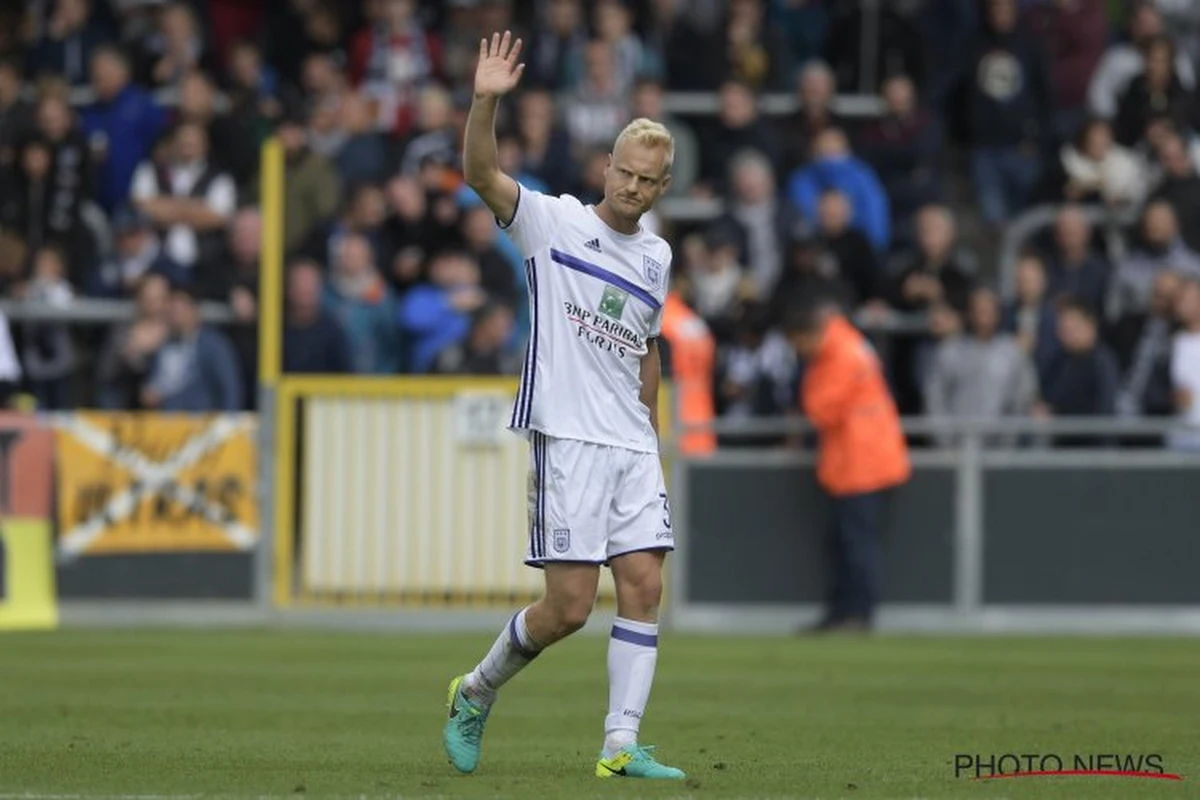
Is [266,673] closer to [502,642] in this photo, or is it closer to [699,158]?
[502,642]

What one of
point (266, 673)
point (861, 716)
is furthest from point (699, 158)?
point (861, 716)

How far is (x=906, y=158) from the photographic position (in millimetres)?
21750

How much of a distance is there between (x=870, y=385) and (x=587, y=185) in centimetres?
323

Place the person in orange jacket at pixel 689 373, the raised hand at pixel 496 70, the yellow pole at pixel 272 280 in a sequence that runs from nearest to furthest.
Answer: the raised hand at pixel 496 70 → the yellow pole at pixel 272 280 → the person in orange jacket at pixel 689 373

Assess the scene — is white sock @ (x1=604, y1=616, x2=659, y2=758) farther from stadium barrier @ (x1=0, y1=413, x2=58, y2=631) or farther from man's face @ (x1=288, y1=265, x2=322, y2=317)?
man's face @ (x1=288, y1=265, x2=322, y2=317)

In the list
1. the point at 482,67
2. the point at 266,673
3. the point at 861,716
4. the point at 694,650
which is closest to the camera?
the point at 482,67

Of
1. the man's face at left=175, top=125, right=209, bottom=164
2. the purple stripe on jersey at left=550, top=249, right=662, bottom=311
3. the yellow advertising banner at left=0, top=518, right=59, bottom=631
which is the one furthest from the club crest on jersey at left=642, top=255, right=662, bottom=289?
the man's face at left=175, top=125, right=209, bottom=164

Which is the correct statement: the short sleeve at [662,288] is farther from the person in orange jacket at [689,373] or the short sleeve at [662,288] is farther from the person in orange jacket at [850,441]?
the person in orange jacket at [689,373]

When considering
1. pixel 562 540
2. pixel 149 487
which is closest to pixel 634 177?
pixel 562 540

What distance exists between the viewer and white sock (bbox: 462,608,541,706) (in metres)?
9.52

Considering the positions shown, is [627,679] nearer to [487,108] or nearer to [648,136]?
[648,136]

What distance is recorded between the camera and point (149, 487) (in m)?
18.4

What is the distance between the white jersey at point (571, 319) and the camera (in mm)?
9375

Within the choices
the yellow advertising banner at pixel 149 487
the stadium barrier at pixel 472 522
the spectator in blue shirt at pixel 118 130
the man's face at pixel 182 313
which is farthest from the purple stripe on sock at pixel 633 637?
the spectator in blue shirt at pixel 118 130
